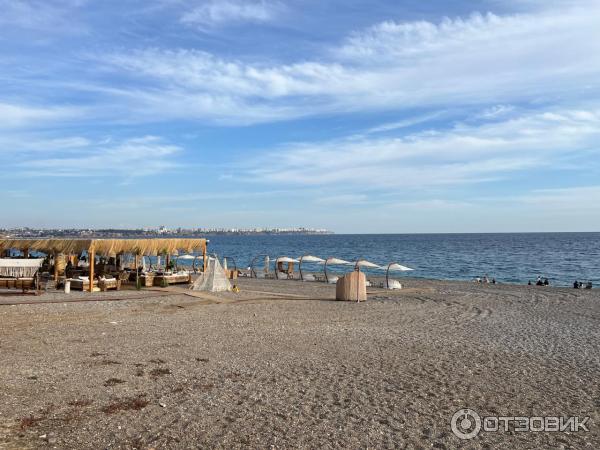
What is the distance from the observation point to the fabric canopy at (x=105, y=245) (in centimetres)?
2000

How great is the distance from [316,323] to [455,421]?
7.59 m

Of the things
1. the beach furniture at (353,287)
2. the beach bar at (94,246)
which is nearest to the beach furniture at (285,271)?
the beach bar at (94,246)

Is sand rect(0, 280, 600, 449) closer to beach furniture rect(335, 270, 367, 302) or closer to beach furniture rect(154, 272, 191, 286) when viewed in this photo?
beach furniture rect(335, 270, 367, 302)

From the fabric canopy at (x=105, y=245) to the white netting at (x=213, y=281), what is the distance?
238 centimetres

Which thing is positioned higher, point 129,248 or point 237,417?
point 129,248

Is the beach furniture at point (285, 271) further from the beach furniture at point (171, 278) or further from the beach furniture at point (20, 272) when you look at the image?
the beach furniture at point (20, 272)

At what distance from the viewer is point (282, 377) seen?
26.6 feet

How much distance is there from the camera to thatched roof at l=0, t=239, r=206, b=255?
65.6 feet

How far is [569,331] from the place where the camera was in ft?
43.1

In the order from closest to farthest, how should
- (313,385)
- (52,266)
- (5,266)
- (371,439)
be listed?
(371,439)
(313,385)
(5,266)
(52,266)

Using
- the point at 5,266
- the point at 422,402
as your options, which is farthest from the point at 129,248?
the point at 422,402

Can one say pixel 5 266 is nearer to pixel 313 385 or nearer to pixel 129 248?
pixel 129 248

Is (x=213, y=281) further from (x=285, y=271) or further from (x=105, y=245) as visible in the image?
(x=285, y=271)

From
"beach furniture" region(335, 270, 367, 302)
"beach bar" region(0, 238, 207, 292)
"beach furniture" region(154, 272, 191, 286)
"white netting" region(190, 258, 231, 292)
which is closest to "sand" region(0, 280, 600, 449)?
"beach furniture" region(335, 270, 367, 302)
